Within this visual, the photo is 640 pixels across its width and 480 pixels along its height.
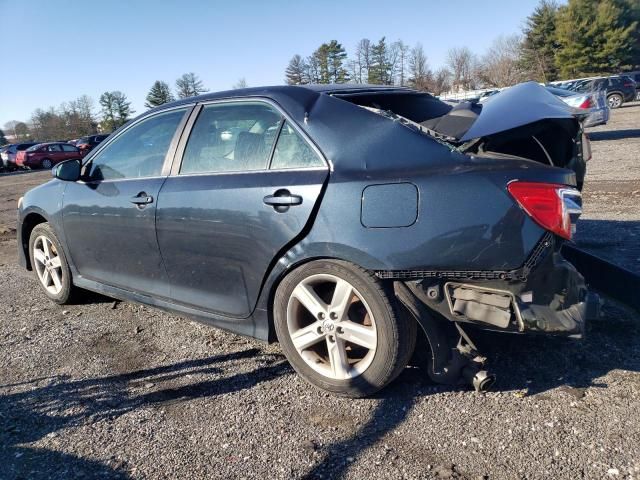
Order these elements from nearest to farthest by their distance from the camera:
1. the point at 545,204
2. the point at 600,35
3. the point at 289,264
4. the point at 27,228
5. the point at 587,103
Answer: the point at 545,204
the point at 289,264
the point at 27,228
the point at 587,103
the point at 600,35

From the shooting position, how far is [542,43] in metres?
56.0

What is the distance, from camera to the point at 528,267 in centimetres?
252

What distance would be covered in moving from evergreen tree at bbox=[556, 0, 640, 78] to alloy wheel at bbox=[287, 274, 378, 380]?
187ft

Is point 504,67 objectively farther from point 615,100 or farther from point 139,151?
point 139,151

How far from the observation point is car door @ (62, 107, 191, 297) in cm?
372

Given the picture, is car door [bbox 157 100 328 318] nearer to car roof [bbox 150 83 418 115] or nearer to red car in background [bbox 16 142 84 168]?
car roof [bbox 150 83 418 115]

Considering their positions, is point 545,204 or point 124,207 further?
point 124,207

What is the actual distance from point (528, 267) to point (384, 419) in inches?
41.4

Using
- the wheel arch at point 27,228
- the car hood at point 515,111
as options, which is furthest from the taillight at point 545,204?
the wheel arch at point 27,228

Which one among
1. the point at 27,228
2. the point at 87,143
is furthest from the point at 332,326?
the point at 87,143

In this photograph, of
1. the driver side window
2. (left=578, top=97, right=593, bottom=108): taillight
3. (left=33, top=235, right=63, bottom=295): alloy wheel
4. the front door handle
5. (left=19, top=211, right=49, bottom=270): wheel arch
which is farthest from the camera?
(left=578, top=97, right=593, bottom=108): taillight

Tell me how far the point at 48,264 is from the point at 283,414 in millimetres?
3083

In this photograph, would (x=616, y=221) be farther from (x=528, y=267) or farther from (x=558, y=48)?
(x=558, y=48)

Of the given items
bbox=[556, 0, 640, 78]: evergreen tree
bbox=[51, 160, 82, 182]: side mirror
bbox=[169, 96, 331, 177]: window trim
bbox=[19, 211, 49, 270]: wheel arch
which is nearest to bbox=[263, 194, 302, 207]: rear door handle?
bbox=[169, 96, 331, 177]: window trim
